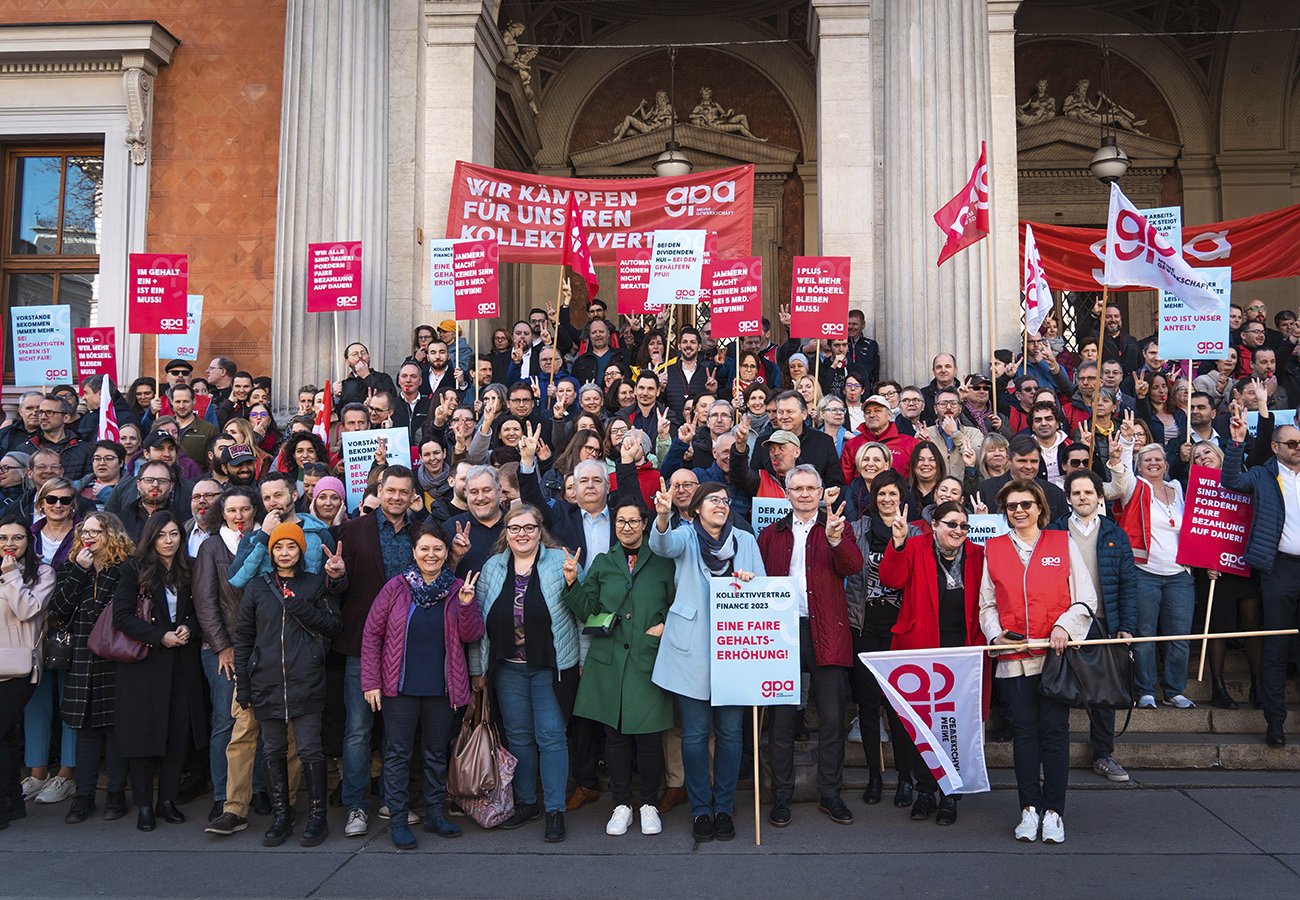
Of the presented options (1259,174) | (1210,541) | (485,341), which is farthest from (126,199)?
(1259,174)

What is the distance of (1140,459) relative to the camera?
27.3ft

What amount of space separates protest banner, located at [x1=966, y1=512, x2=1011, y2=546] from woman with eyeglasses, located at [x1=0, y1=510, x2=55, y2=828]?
18.6ft

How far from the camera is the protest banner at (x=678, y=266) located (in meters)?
11.1

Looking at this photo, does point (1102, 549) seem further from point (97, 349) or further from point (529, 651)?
point (97, 349)

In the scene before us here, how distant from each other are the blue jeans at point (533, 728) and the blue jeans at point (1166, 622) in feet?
13.2

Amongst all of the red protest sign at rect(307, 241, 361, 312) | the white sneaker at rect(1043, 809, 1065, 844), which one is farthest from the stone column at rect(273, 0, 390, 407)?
the white sneaker at rect(1043, 809, 1065, 844)

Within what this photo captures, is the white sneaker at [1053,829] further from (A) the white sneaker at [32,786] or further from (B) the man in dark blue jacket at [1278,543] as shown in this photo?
(A) the white sneaker at [32,786]

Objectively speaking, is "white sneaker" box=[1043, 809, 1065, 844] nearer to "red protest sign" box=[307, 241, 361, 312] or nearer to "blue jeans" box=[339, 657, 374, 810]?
"blue jeans" box=[339, 657, 374, 810]

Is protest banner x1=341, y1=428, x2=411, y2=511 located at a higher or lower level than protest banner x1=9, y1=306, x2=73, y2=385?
lower

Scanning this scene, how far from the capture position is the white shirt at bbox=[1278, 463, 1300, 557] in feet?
25.6

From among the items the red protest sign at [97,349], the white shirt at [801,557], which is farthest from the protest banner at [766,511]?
the red protest sign at [97,349]

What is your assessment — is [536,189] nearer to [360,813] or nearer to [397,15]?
[397,15]

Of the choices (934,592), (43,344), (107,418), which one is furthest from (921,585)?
(43,344)

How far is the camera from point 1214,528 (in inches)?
311
